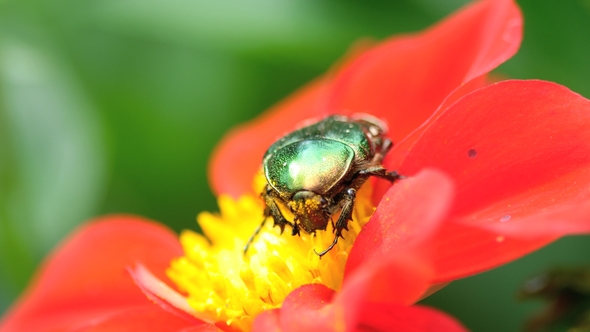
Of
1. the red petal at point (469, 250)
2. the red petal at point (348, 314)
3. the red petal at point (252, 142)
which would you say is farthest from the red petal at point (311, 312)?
the red petal at point (252, 142)

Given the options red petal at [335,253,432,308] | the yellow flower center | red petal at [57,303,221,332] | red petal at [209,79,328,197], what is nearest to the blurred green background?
red petal at [209,79,328,197]

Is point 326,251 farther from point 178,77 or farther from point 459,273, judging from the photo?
point 178,77

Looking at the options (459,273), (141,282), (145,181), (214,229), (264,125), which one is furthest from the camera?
(145,181)

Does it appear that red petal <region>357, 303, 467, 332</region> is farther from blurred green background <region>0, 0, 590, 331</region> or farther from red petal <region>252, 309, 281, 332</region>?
blurred green background <region>0, 0, 590, 331</region>

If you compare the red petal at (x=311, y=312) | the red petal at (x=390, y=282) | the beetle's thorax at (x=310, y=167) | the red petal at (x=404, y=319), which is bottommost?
the red petal at (x=404, y=319)

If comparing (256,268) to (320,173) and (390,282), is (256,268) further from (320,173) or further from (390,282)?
(390,282)

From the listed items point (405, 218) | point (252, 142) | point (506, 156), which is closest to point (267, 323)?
point (405, 218)

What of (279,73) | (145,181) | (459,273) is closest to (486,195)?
(459,273)

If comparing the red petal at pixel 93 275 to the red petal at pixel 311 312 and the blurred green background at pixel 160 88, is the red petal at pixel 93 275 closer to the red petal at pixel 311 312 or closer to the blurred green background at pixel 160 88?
the blurred green background at pixel 160 88
